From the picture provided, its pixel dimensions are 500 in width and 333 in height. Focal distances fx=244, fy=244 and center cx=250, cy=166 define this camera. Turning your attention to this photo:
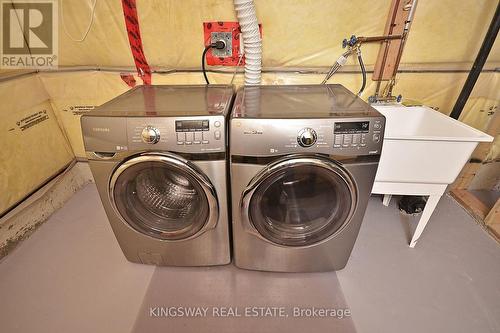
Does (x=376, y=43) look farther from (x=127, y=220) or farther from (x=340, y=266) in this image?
(x=127, y=220)

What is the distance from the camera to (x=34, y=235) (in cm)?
163

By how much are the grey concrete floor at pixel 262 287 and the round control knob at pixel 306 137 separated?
83cm

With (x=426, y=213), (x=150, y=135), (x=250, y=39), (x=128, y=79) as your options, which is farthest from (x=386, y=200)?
(x=128, y=79)

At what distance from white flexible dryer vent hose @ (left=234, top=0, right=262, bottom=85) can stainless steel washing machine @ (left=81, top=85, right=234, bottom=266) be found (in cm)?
24

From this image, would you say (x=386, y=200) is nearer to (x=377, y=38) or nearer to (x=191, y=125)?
(x=377, y=38)

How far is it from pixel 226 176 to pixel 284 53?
0.98 metres

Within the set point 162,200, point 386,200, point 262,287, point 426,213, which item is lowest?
point 262,287

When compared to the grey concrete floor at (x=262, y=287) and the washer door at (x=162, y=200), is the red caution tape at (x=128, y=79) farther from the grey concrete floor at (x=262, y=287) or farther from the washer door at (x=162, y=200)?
the grey concrete floor at (x=262, y=287)

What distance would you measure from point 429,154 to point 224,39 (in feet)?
4.31

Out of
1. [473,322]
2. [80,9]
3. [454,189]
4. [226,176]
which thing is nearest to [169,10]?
[80,9]

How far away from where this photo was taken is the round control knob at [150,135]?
0.97 metres

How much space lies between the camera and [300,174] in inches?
43.5

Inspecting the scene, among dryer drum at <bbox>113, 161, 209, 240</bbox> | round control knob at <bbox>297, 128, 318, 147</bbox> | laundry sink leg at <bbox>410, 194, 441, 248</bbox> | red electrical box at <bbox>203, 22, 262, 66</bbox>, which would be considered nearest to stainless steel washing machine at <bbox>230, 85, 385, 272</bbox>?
round control knob at <bbox>297, 128, 318, 147</bbox>

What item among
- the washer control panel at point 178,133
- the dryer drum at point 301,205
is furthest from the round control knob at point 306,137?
the washer control panel at point 178,133
